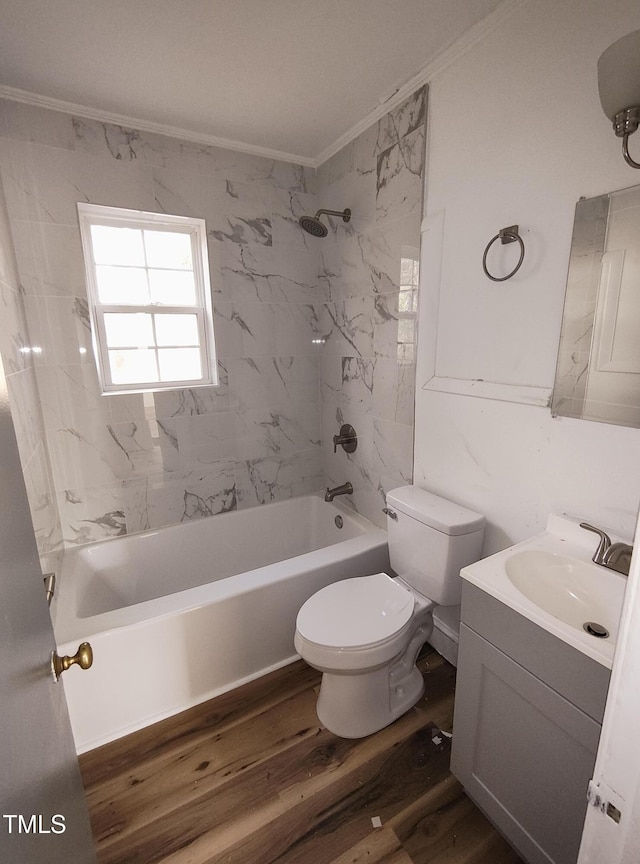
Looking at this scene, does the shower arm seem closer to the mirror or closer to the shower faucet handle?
the shower faucet handle

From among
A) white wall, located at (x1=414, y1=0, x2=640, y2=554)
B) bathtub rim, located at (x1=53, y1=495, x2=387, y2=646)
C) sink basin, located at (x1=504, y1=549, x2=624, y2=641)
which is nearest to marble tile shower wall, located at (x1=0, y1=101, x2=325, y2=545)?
bathtub rim, located at (x1=53, y1=495, x2=387, y2=646)

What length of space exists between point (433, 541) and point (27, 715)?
4.30ft

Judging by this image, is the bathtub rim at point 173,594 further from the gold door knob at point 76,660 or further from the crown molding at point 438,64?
the crown molding at point 438,64

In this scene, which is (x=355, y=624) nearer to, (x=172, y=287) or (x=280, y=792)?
(x=280, y=792)

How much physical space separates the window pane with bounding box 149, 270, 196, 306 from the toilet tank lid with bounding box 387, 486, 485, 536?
159 centimetres

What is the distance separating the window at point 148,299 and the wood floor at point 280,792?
5.36 feet

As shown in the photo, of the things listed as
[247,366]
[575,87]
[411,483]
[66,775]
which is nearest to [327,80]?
[575,87]

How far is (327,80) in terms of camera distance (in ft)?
5.45

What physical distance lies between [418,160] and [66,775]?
2.21 meters

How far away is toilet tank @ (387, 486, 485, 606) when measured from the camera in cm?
151

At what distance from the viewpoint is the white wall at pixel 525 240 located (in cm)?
112

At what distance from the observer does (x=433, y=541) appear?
1.56 meters

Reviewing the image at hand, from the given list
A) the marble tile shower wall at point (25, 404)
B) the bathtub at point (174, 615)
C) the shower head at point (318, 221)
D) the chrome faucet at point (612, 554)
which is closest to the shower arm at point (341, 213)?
the shower head at point (318, 221)

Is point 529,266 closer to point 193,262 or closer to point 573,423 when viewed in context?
point 573,423
